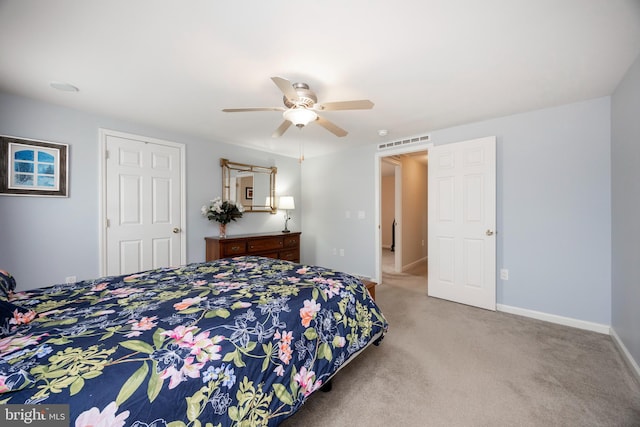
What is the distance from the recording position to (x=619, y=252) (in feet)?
7.25

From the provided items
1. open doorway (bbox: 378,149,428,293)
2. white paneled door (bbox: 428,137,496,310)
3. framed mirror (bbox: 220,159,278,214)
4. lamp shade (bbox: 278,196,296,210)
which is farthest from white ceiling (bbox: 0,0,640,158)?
open doorway (bbox: 378,149,428,293)

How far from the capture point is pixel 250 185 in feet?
14.4

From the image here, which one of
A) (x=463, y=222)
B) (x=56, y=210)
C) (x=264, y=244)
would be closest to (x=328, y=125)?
(x=463, y=222)

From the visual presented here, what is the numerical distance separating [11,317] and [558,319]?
4227mm

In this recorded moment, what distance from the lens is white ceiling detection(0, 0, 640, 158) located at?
1.43 m

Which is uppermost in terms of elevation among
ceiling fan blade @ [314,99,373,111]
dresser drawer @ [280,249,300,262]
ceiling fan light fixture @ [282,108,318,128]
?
ceiling fan blade @ [314,99,373,111]

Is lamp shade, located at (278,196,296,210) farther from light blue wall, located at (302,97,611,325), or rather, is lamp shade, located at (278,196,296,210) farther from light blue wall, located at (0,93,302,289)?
light blue wall, located at (302,97,611,325)

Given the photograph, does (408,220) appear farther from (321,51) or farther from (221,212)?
(321,51)

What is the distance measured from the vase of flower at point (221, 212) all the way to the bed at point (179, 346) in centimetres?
197

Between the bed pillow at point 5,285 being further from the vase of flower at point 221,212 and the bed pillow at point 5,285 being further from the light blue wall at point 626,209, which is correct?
the light blue wall at point 626,209

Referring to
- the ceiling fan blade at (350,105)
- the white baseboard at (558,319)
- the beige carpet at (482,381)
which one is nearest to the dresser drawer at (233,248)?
the beige carpet at (482,381)

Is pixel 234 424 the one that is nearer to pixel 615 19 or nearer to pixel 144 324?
pixel 144 324

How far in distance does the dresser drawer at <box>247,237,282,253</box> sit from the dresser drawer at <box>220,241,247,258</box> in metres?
0.08

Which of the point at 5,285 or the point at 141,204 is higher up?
the point at 141,204
